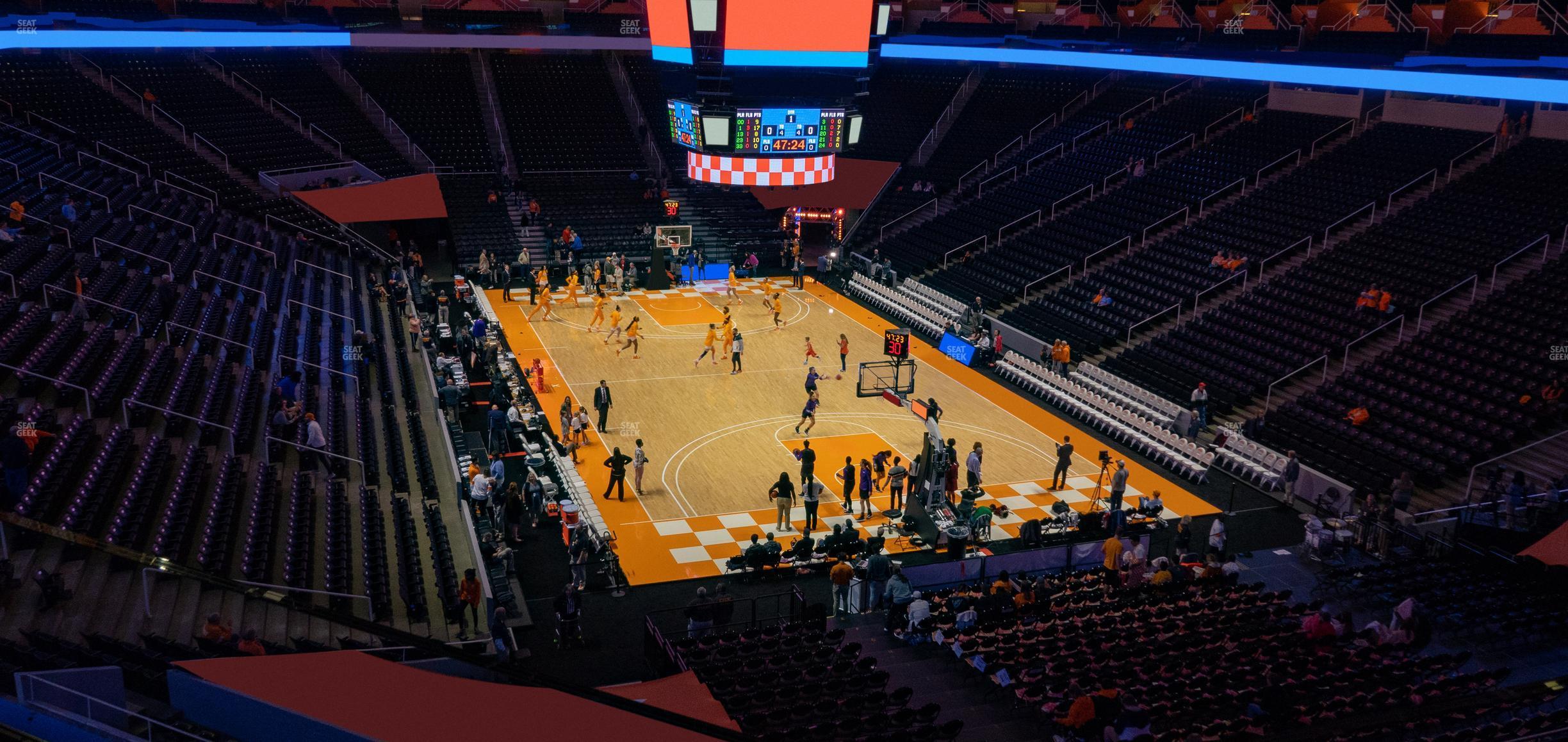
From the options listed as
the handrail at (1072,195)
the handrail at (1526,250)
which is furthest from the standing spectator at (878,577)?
the handrail at (1072,195)

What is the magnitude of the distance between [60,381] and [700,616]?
9.80m

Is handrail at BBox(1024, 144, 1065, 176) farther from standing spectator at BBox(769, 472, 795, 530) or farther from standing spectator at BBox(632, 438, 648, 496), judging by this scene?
standing spectator at BBox(769, 472, 795, 530)

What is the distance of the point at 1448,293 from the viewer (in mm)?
26688

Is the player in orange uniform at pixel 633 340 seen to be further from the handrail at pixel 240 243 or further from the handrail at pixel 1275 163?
the handrail at pixel 1275 163

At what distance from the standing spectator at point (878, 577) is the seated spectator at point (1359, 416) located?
11.5m

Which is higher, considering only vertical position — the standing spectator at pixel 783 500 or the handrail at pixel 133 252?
the handrail at pixel 133 252

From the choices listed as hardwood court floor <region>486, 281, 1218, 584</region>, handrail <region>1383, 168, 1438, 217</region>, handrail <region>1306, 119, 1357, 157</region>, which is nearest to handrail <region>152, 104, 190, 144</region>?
hardwood court floor <region>486, 281, 1218, 584</region>

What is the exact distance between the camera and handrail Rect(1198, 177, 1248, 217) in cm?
3566

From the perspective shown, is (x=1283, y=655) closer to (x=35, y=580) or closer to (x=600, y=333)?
(x=35, y=580)

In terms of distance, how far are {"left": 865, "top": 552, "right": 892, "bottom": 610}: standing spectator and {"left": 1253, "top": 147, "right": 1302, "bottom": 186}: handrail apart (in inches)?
913

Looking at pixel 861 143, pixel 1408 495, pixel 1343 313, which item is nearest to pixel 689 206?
pixel 861 143

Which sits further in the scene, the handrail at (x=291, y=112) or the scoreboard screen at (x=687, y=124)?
the handrail at (x=291, y=112)

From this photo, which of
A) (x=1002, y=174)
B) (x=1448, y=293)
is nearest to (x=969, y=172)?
(x=1002, y=174)

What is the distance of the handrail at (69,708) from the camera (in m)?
10.3
